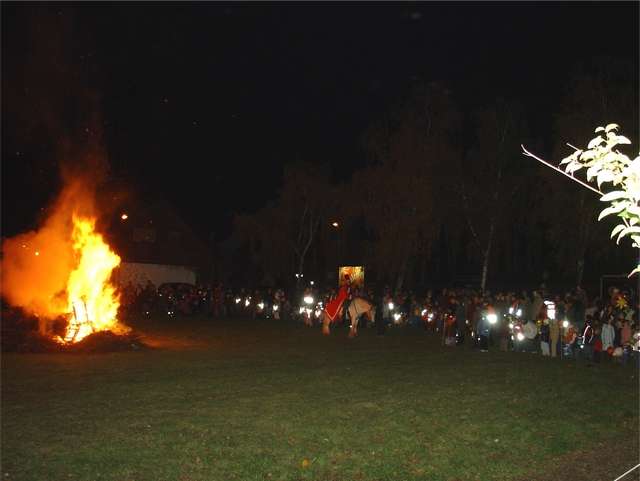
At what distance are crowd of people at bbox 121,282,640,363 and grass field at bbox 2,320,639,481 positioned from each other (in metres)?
1.26

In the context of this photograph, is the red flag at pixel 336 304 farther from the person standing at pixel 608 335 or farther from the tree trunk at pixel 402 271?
the tree trunk at pixel 402 271

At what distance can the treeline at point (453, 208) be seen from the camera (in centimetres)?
2977

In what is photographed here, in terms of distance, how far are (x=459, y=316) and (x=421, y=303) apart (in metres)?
7.38

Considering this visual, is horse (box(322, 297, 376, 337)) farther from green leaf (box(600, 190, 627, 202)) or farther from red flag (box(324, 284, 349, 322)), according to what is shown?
green leaf (box(600, 190, 627, 202))

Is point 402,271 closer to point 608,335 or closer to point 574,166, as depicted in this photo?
point 608,335

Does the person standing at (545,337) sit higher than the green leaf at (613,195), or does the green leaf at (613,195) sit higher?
the green leaf at (613,195)

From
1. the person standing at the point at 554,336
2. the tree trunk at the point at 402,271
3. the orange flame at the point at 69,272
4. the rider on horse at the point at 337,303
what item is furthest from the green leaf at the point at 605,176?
the tree trunk at the point at 402,271

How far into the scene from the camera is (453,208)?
36.5m

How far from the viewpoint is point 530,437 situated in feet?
30.0

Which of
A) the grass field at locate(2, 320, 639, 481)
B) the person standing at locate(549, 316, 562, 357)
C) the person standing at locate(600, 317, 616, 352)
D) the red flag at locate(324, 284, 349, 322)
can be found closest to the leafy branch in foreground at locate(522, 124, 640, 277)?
the grass field at locate(2, 320, 639, 481)

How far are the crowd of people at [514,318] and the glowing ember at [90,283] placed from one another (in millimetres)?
9566

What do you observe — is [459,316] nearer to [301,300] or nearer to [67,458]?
[301,300]

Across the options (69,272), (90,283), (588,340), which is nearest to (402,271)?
(588,340)

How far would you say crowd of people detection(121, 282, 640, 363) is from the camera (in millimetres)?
17750
